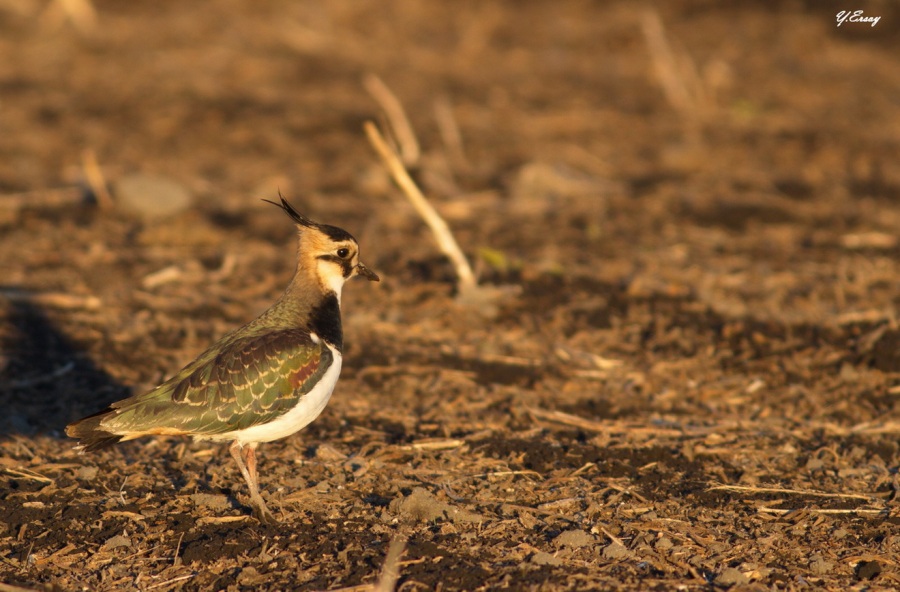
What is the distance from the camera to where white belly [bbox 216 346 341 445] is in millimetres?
6977

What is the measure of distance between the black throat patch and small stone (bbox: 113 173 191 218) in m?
5.95

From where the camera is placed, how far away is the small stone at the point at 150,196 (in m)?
12.9

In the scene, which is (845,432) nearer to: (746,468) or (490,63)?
(746,468)

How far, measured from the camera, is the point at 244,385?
7.05m

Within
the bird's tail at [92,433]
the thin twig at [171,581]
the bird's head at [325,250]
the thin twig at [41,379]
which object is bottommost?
the thin twig at [171,581]

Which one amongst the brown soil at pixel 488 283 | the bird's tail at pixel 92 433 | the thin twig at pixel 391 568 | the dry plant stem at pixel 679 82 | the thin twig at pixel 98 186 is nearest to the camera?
the thin twig at pixel 391 568

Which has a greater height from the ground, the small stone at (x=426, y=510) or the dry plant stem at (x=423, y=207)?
the dry plant stem at (x=423, y=207)

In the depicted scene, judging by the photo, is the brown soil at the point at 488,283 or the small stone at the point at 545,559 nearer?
the small stone at the point at 545,559

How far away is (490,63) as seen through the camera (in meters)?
19.0

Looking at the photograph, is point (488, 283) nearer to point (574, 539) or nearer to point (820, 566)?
point (574, 539)

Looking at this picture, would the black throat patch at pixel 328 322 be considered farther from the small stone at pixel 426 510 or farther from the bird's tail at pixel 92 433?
the bird's tail at pixel 92 433

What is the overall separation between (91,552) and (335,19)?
15.9m
